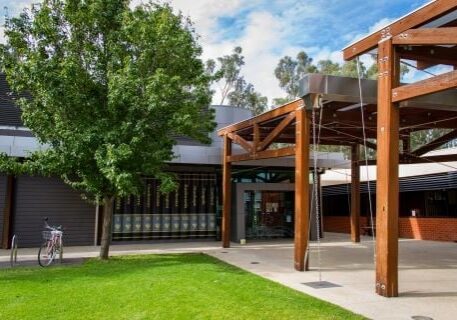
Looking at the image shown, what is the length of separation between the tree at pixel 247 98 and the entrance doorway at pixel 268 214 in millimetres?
26127

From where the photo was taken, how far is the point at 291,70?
42.3m

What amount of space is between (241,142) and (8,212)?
280 inches

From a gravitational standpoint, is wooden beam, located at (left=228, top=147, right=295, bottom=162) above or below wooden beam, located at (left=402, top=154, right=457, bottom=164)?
below

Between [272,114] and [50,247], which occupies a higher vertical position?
[272,114]

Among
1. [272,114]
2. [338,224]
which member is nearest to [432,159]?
[272,114]

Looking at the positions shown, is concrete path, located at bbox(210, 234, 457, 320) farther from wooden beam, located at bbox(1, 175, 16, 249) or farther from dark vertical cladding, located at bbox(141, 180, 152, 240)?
wooden beam, located at bbox(1, 175, 16, 249)

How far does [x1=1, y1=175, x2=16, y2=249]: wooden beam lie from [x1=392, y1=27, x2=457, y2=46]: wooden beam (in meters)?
11.4

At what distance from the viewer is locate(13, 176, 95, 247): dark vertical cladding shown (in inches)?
545

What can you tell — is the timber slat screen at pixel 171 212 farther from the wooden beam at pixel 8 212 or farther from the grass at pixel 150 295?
the grass at pixel 150 295

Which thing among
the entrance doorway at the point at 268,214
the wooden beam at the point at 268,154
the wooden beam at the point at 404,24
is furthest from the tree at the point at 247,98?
the wooden beam at the point at 404,24

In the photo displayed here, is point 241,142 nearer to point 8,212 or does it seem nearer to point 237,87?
point 8,212

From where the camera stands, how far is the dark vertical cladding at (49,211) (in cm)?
1384

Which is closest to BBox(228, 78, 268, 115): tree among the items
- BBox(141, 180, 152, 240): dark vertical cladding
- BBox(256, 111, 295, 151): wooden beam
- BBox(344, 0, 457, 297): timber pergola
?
BBox(141, 180, 152, 240): dark vertical cladding

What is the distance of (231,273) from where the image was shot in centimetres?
873
